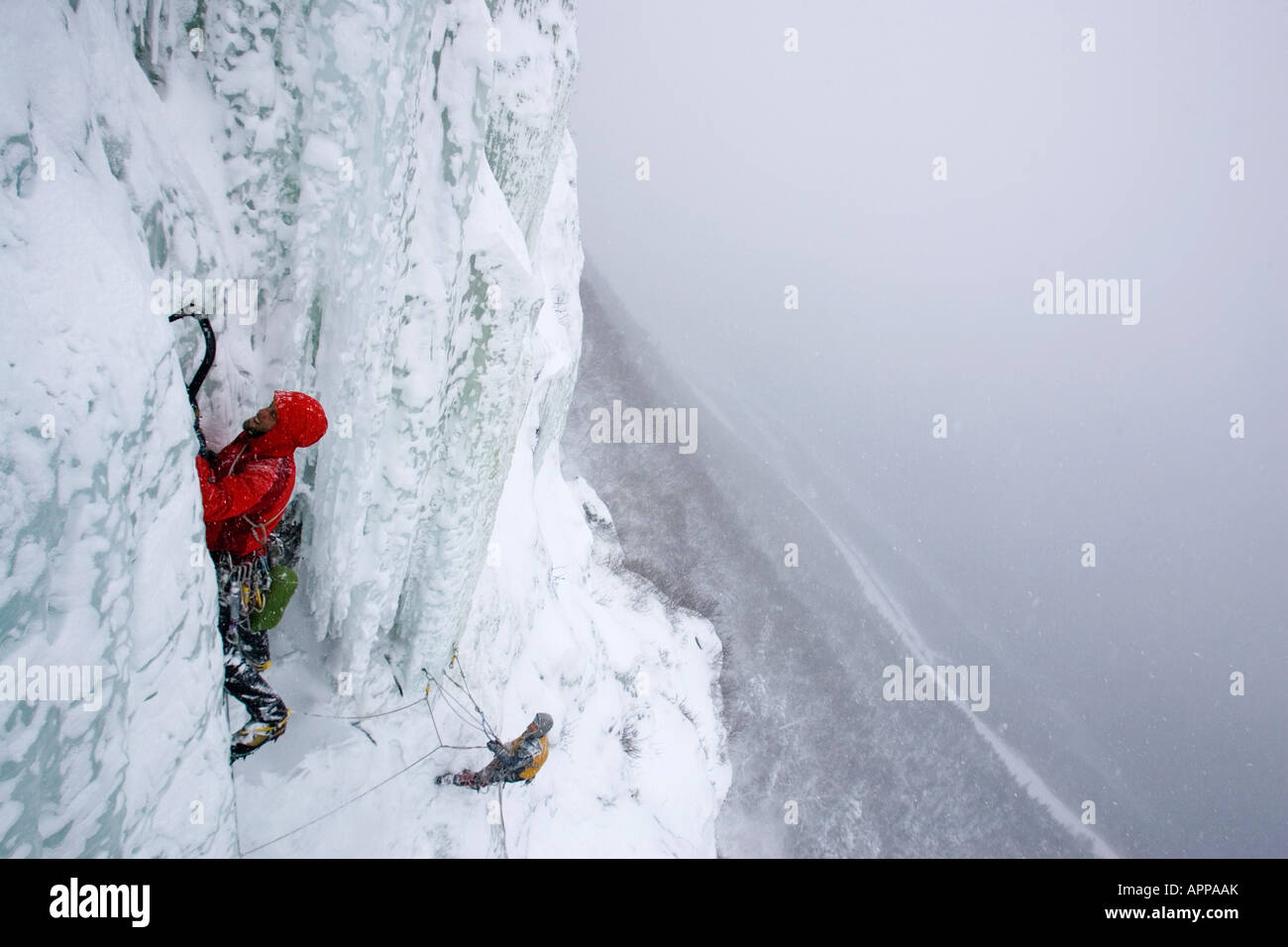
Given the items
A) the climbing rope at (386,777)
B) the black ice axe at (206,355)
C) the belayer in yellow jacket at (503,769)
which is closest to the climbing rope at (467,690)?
the climbing rope at (386,777)

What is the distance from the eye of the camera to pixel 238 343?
384 cm

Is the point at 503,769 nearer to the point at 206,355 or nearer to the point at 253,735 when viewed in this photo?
the point at 253,735

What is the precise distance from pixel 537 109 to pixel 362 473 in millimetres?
4003

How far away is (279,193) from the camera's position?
3.79m

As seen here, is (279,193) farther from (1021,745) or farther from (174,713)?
(1021,745)

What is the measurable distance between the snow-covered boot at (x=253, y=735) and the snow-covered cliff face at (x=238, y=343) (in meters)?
0.57

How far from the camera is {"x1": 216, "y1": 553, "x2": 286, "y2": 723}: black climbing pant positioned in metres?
3.93

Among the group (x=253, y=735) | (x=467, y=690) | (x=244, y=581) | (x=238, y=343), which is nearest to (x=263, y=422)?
(x=238, y=343)

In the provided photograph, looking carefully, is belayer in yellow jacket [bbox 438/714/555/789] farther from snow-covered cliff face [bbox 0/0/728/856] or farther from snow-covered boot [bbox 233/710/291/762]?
snow-covered boot [bbox 233/710/291/762]

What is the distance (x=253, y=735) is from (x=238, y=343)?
3310 millimetres

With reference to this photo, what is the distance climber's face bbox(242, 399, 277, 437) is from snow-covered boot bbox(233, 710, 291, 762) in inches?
110

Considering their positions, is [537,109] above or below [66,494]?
above

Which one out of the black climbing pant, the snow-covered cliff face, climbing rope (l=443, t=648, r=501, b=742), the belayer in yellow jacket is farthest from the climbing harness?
Result: the belayer in yellow jacket
